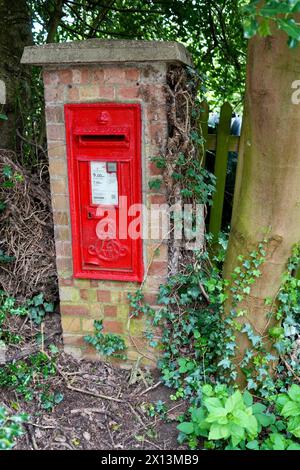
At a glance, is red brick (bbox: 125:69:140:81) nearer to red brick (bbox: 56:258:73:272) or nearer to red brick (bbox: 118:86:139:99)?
red brick (bbox: 118:86:139:99)

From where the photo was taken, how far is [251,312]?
8.63ft

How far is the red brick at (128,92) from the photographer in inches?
101

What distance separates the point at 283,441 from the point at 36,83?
3.38 meters

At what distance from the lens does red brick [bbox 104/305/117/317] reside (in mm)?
3009

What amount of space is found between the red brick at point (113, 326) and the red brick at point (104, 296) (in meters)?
0.16

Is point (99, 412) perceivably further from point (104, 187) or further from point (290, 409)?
point (104, 187)

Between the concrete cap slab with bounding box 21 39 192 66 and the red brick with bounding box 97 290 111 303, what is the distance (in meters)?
1.46

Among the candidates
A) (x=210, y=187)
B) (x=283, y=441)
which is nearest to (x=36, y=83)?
(x=210, y=187)

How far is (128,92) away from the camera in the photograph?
2580 mm

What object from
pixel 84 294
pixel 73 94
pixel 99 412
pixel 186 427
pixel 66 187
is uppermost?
pixel 73 94

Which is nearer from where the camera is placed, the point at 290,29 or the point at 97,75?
the point at 290,29

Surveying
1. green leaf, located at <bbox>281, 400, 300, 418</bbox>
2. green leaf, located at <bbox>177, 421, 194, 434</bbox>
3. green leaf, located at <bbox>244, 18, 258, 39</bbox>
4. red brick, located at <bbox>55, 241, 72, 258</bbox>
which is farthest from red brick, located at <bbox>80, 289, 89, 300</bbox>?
green leaf, located at <bbox>244, 18, 258, 39</bbox>

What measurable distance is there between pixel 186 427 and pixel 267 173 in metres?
1.45

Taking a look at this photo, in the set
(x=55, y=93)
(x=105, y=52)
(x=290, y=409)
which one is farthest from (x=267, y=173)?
(x=55, y=93)
